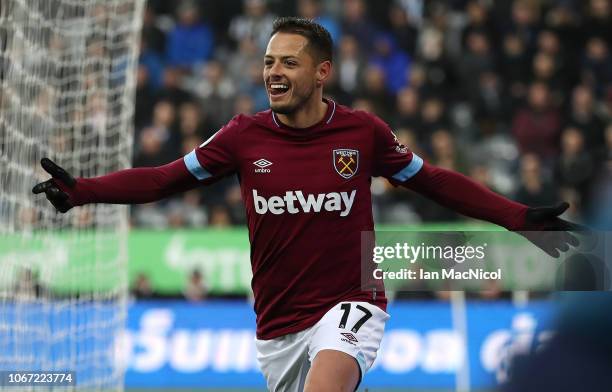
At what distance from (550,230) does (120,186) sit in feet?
7.18

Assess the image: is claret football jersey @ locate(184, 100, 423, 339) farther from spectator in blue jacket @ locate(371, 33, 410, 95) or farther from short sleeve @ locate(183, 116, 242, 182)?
spectator in blue jacket @ locate(371, 33, 410, 95)

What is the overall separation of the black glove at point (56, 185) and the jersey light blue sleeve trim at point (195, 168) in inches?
23.0

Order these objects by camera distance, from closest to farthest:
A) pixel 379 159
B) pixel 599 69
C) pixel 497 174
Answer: pixel 379 159
pixel 497 174
pixel 599 69

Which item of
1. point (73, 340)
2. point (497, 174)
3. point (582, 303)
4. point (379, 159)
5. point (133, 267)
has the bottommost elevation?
point (582, 303)

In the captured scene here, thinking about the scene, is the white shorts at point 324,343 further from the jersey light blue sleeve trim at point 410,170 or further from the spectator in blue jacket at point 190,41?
the spectator in blue jacket at point 190,41

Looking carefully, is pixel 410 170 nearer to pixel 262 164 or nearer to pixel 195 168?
pixel 262 164

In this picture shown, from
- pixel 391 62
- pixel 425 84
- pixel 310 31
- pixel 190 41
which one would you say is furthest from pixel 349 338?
pixel 190 41

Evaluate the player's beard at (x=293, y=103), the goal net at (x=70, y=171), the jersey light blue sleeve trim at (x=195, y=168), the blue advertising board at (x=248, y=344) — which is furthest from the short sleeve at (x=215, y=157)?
the blue advertising board at (x=248, y=344)

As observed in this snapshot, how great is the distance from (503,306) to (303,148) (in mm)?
7767

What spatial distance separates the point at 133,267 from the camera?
13.0 meters

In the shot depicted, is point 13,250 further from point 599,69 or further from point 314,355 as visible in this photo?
point 599,69

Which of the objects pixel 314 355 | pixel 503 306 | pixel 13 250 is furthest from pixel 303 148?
pixel 503 306

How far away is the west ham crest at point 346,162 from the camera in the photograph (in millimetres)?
5176

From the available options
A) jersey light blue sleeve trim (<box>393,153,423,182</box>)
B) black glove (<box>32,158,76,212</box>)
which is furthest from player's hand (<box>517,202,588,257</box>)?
black glove (<box>32,158,76,212</box>)
